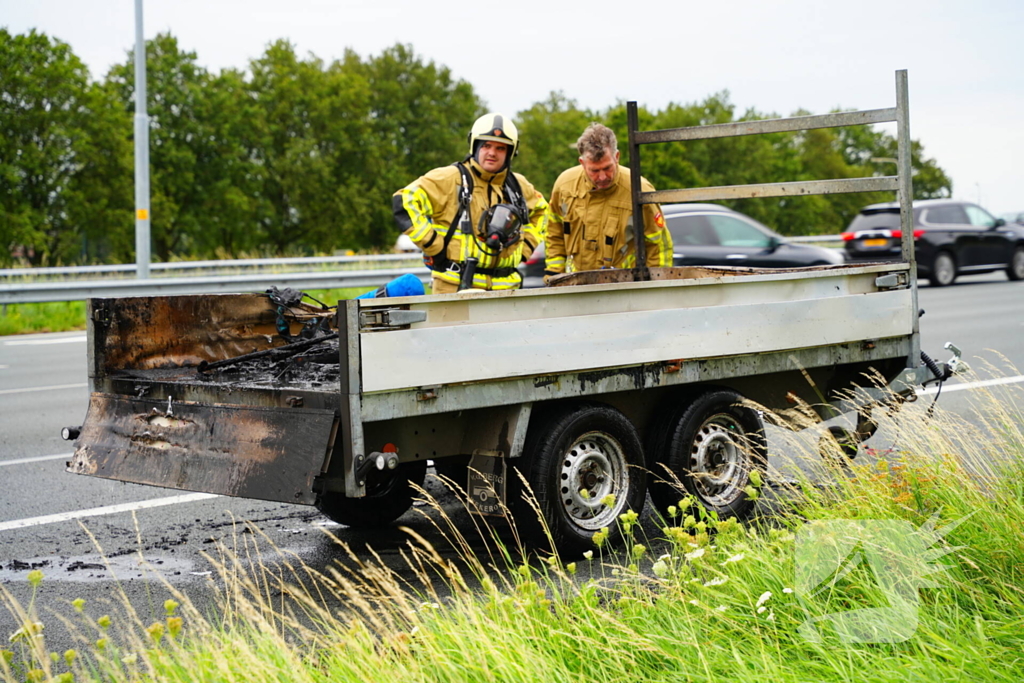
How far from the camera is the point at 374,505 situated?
580 centimetres

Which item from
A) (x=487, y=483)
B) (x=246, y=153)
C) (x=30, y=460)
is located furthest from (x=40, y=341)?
(x=246, y=153)

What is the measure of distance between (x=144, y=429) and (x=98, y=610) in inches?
31.5

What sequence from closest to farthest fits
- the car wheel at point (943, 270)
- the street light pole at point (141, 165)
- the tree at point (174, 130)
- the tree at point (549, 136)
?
1. the street light pole at point (141, 165)
2. the car wheel at point (943, 270)
3. the tree at point (174, 130)
4. the tree at point (549, 136)

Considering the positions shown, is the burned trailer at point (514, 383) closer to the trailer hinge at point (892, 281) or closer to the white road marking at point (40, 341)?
the trailer hinge at point (892, 281)

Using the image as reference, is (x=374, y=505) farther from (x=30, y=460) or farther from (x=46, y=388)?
(x=46, y=388)

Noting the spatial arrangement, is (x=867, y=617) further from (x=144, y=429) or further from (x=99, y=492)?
(x=99, y=492)

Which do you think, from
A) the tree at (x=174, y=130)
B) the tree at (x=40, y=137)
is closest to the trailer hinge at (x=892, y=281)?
the tree at (x=40, y=137)

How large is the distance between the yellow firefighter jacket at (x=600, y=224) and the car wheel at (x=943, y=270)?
57.0 feet

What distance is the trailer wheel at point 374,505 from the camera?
5629 mm

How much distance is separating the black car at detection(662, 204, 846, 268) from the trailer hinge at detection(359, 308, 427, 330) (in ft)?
38.0

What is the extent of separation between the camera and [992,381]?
32.3ft

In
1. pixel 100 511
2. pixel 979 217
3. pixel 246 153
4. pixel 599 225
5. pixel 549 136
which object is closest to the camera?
pixel 100 511

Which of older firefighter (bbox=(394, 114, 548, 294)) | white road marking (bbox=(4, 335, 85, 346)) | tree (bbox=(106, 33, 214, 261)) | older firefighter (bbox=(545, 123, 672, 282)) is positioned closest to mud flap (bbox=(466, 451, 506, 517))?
older firefighter (bbox=(394, 114, 548, 294))

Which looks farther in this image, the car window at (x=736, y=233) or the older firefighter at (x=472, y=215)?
the car window at (x=736, y=233)
